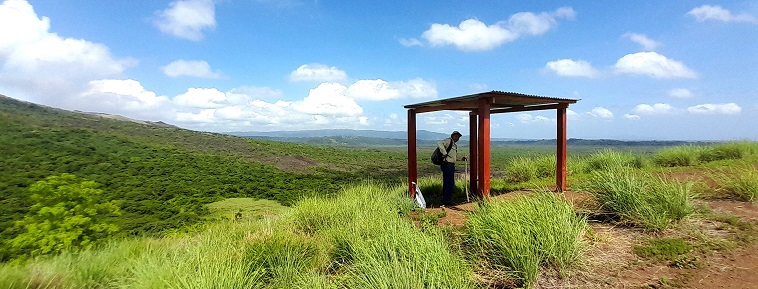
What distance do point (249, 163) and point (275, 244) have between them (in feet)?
160

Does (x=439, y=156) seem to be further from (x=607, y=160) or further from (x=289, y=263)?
(x=607, y=160)

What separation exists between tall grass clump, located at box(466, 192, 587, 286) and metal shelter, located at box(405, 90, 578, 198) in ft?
Answer: 7.73

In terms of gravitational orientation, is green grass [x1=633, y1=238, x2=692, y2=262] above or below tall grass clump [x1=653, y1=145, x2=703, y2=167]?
below

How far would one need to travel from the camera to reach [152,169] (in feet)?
139

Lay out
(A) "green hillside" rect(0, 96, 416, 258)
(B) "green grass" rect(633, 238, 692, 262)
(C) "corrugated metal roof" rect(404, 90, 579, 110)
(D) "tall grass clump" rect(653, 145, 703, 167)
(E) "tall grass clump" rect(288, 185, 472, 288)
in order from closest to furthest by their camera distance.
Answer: (E) "tall grass clump" rect(288, 185, 472, 288)
(B) "green grass" rect(633, 238, 692, 262)
(C) "corrugated metal roof" rect(404, 90, 579, 110)
(D) "tall grass clump" rect(653, 145, 703, 167)
(A) "green hillside" rect(0, 96, 416, 258)

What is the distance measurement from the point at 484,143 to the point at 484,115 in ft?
1.68

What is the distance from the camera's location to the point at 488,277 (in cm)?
363

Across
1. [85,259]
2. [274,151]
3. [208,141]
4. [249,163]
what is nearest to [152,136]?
[208,141]

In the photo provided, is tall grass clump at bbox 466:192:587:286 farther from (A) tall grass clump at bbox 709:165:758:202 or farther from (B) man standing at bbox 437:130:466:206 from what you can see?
(B) man standing at bbox 437:130:466:206

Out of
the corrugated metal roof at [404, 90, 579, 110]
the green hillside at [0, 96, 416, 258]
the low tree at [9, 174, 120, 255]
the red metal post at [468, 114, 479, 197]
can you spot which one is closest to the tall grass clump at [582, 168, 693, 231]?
the corrugated metal roof at [404, 90, 579, 110]

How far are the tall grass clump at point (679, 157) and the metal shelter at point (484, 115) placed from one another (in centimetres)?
698

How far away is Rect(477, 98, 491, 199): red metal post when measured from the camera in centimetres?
660

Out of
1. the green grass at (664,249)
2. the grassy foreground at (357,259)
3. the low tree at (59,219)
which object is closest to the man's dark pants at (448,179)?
the grassy foreground at (357,259)

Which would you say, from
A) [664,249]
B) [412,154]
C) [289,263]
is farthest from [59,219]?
[664,249]
